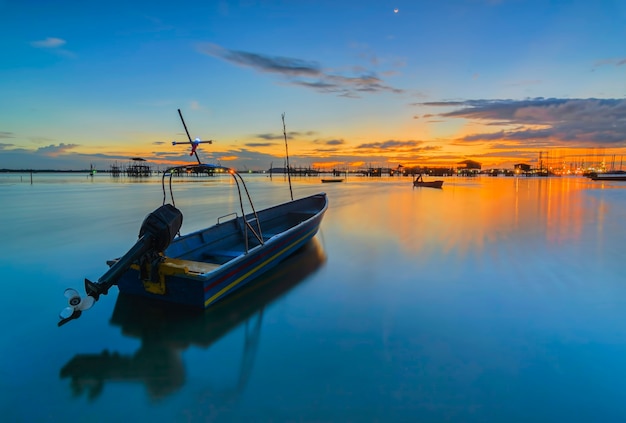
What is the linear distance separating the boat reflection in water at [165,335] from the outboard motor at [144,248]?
0.68 metres

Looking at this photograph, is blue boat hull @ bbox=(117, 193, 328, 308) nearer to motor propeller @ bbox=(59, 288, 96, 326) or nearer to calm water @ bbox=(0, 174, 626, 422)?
calm water @ bbox=(0, 174, 626, 422)

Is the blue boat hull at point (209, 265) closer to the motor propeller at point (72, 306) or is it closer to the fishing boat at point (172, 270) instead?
the fishing boat at point (172, 270)

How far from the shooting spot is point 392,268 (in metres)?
7.37

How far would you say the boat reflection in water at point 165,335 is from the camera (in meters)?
3.49

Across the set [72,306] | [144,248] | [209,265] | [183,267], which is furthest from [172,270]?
[72,306]

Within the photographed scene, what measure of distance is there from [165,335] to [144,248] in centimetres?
114

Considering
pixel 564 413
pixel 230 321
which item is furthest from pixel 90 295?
pixel 564 413

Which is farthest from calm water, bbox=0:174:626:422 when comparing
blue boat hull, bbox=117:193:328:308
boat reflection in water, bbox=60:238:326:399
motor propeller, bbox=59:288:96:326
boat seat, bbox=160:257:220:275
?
boat seat, bbox=160:257:220:275

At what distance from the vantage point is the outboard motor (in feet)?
13.4

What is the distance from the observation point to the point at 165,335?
171 inches

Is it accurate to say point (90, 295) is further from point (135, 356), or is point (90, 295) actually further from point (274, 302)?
point (274, 302)

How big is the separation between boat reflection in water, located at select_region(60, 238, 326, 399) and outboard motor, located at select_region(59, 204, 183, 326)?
2.22 feet

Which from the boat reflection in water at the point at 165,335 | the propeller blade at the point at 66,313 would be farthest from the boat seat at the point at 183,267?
the propeller blade at the point at 66,313

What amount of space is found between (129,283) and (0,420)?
2.28 m
